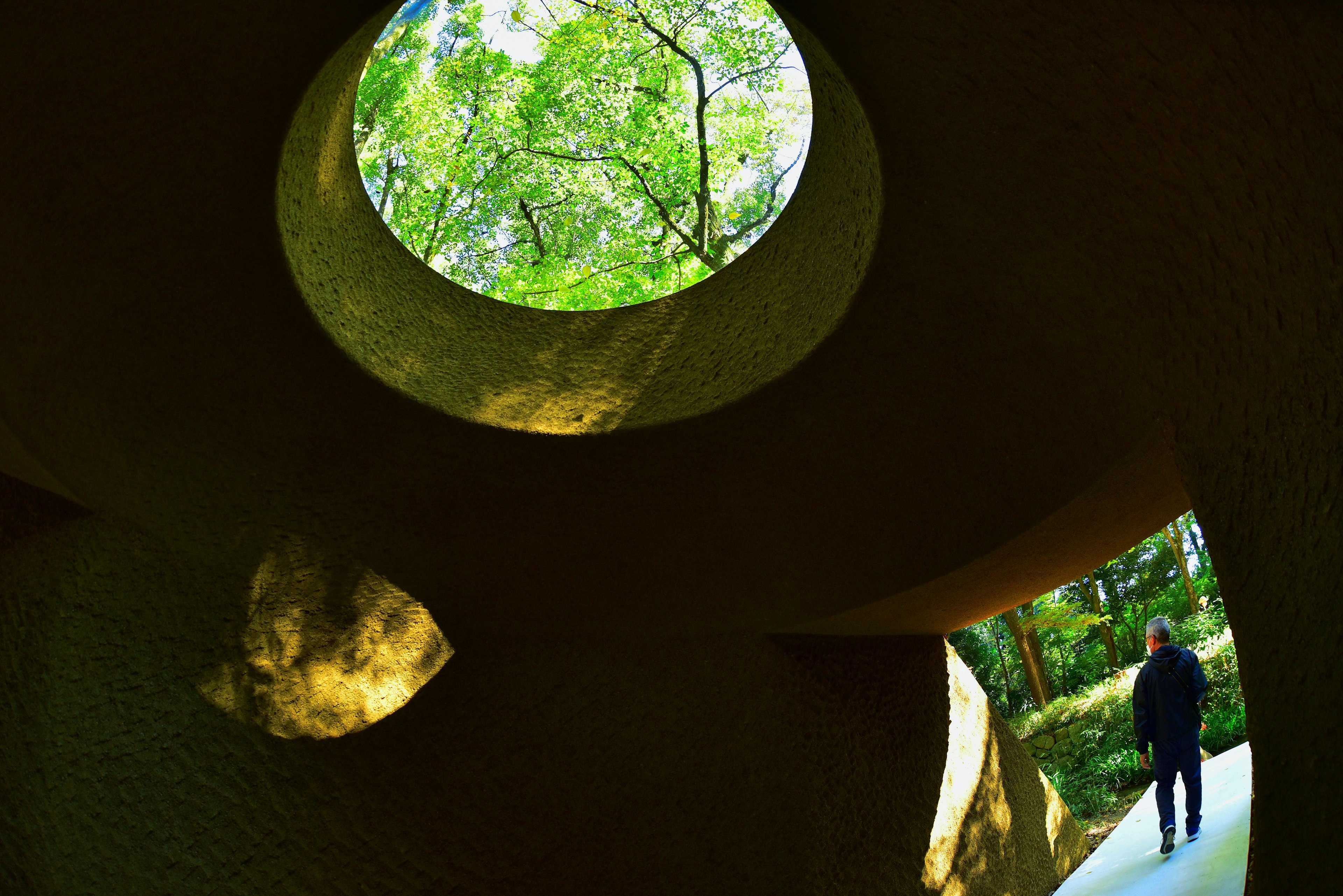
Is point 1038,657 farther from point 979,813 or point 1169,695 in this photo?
point 1169,695

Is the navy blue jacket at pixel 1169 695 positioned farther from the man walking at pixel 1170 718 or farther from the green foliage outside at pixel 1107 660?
the green foliage outside at pixel 1107 660

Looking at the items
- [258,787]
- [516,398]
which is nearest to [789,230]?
[516,398]

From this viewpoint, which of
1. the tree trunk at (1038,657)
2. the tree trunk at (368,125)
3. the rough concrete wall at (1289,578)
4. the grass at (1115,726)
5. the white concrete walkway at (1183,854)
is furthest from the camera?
the tree trunk at (1038,657)

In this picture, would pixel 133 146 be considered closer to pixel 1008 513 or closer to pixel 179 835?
pixel 179 835

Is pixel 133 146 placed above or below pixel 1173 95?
above

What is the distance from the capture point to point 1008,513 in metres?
4.38

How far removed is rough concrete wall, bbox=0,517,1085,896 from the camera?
14.1 feet

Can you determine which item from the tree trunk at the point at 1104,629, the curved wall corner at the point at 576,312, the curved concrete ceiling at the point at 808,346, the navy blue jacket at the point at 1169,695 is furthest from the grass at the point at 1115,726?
the curved wall corner at the point at 576,312

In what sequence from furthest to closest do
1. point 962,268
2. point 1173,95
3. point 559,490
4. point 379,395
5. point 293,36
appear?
point 559,490 < point 379,395 < point 962,268 < point 293,36 < point 1173,95

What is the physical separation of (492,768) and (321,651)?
3.80 ft

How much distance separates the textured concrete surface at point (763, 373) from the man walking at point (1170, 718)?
0.69 meters

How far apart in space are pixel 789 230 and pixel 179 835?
4.26m

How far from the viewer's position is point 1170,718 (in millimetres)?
4246

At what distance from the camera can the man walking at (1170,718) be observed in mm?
4223
